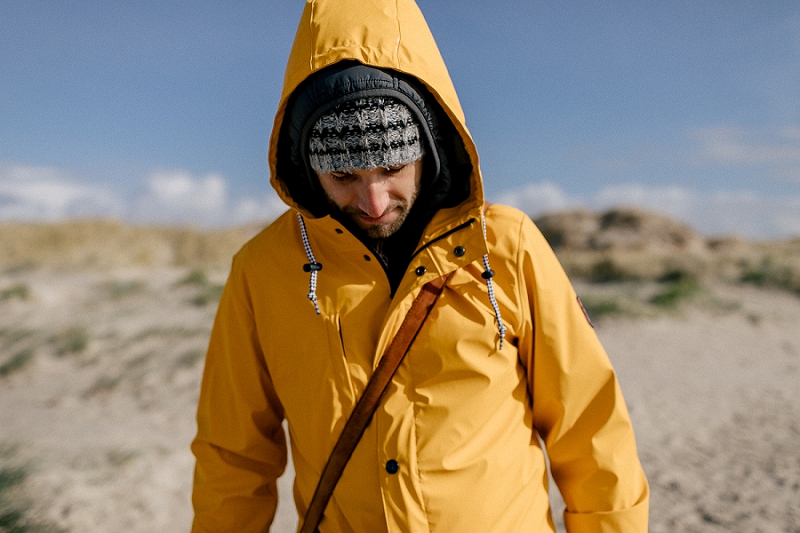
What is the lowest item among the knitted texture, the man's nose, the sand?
the sand

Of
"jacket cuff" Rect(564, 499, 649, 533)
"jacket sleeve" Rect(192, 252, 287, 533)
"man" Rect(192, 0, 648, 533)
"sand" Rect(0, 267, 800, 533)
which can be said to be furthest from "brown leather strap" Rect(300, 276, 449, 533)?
"sand" Rect(0, 267, 800, 533)

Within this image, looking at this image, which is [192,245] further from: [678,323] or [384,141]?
[384,141]

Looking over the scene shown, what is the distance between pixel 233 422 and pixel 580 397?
95cm

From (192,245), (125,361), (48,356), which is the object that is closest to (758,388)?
(125,361)

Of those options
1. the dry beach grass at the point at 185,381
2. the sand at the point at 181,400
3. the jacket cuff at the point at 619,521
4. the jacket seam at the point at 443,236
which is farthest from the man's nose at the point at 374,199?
the sand at the point at 181,400

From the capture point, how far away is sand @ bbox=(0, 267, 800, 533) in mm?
3787

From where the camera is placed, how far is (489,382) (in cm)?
148

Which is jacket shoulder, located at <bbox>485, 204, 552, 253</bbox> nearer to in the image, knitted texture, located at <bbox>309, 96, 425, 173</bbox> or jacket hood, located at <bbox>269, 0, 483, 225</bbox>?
jacket hood, located at <bbox>269, 0, 483, 225</bbox>

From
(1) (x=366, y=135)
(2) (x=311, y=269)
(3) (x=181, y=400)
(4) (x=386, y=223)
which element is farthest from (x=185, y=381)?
(1) (x=366, y=135)

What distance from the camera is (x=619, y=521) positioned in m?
1.55

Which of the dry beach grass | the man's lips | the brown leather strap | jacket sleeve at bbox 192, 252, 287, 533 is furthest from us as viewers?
the dry beach grass

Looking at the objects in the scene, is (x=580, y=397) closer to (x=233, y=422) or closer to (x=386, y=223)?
(x=386, y=223)

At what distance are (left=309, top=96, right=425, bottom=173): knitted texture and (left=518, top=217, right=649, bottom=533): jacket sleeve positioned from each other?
0.38 m

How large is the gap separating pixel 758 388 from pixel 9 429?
680 cm
